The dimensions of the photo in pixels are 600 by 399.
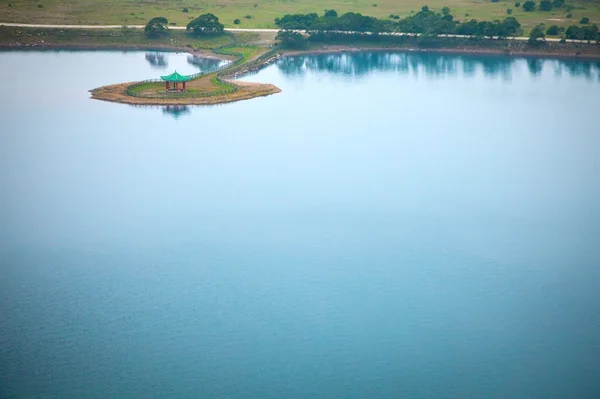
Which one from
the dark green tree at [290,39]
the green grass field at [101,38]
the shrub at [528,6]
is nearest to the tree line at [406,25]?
the dark green tree at [290,39]

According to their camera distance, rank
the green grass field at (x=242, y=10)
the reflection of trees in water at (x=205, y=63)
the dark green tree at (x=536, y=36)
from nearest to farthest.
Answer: the reflection of trees in water at (x=205, y=63) → the dark green tree at (x=536, y=36) → the green grass field at (x=242, y=10)

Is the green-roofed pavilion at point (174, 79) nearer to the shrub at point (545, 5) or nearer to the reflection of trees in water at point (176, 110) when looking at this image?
the reflection of trees in water at point (176, 110)

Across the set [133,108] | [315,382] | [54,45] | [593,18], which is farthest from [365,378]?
[593,18]

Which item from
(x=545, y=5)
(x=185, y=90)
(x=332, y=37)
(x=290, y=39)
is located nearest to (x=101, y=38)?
(x=290, y=39)

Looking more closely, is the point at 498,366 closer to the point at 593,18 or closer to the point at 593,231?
the point at 593,231

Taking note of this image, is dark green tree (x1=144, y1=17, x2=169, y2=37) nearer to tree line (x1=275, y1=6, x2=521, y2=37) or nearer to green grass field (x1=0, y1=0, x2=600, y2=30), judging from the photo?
green grass field (x1=0, y1=0, x2=600, y2=30)
